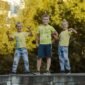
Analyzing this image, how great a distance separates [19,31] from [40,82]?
5.20ft

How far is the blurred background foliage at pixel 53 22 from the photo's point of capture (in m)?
18.7

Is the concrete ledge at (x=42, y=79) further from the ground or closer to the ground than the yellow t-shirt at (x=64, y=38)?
closer to the ground

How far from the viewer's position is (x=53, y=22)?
19328mm

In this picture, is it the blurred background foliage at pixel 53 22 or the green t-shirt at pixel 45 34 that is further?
the blurred background foliage at pixel 53 22

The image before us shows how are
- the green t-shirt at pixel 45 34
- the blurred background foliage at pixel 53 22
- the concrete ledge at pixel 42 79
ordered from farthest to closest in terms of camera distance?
the blurred background foliage at pixel 53 22 → the green t-shirt at pixel 45 34 → the concrete ledge at pixel 42 79

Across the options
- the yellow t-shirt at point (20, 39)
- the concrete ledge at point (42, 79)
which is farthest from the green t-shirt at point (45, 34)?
the concrete ledge at point (42, 79)

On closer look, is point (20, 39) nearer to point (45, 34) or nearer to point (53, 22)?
point (45, 34)

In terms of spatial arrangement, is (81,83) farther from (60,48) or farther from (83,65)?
(83,65)

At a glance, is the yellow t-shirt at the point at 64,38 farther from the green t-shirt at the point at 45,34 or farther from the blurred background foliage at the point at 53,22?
the blurred background foliage at the point at 53,22

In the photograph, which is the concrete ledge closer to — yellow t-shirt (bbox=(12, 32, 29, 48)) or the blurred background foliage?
yellow t-shirt (bbox=(12, 32, 29, 48))

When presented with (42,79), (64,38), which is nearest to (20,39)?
(64,38)

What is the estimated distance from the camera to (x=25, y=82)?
1158 centimetres

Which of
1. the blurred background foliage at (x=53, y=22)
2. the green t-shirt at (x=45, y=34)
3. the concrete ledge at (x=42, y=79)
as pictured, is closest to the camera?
the concrete ledge at (x=42, y=79)

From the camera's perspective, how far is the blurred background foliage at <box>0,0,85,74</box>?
1867cm
